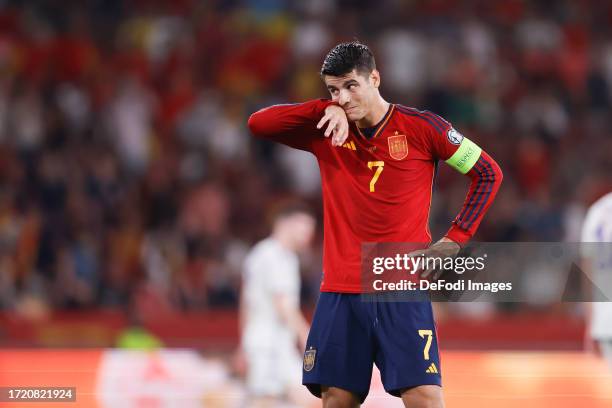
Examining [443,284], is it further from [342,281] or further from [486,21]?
[486,21]

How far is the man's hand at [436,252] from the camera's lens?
4531mm

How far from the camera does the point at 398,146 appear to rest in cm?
458

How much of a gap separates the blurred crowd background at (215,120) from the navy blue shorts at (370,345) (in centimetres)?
649

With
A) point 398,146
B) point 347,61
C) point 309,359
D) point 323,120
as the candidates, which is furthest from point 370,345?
point 347,61

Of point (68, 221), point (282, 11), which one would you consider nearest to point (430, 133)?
point (68, 221)

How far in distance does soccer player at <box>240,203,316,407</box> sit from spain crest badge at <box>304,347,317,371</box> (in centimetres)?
338

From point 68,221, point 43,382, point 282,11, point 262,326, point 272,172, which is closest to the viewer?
point 43,382

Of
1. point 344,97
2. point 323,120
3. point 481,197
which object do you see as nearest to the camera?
point 323,120

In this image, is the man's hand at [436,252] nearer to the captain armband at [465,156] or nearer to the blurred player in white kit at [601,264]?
the captain armband at [465,156]

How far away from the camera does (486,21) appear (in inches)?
531

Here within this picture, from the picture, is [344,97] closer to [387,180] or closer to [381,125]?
[381,125]

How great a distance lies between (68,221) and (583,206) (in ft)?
18.3

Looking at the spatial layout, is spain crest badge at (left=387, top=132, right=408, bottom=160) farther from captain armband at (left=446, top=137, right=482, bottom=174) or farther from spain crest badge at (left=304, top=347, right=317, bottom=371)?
spain crest badge at (left=304, top=347, right=317, bottom=371)

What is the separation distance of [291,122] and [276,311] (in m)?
3.90
